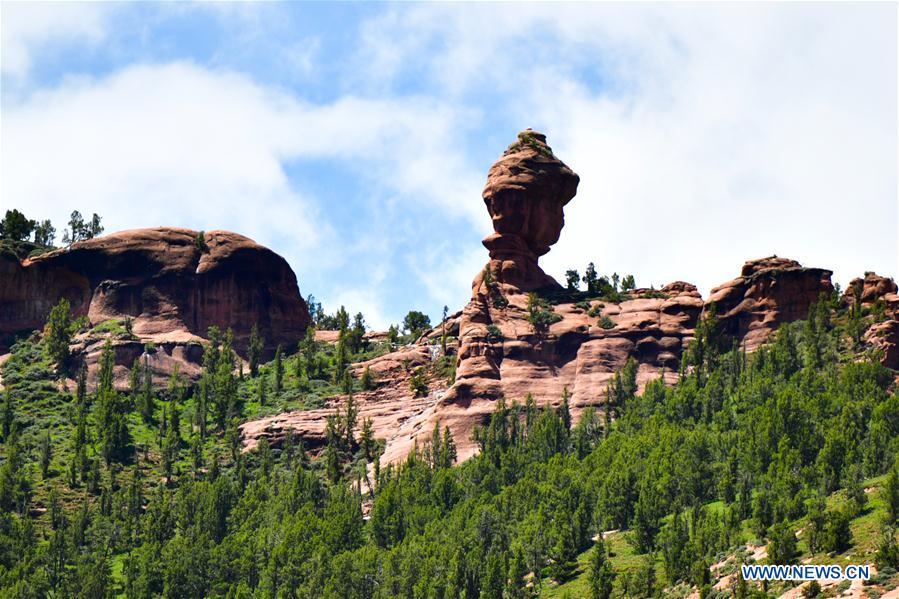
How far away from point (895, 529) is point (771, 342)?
5583cm

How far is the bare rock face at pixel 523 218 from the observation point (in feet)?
644

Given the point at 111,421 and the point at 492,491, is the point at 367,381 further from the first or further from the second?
the point at 492,491

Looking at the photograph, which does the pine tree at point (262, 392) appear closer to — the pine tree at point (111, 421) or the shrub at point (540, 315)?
the pine tree at point (111, 421)

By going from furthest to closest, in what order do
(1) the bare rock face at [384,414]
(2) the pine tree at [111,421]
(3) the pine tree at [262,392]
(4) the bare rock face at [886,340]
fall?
(3) the pine tree at [262,392], (1) the bare rock face at [384,414], (2) the pine tree at [111,421], (4) the bare rock face at [886,340]

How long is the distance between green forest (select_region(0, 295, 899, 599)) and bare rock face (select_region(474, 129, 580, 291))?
15.6 m

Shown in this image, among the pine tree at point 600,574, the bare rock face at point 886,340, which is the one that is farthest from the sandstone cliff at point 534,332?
the pine tree at point 600,574

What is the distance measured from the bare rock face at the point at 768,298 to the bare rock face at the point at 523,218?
2449 centimetres

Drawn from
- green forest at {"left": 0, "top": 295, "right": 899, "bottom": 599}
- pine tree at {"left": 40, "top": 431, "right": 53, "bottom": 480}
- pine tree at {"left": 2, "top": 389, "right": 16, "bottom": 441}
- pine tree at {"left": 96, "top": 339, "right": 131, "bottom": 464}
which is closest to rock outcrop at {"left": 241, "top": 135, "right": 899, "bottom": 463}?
green forest at {"left": 0, "top": 295, "right": 899, "bottom": 599}

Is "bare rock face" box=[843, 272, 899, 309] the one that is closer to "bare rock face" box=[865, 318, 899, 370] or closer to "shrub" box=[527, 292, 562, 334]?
"bare rock face" box=[865, 318, 899, 370]

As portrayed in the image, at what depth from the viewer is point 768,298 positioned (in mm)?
180000

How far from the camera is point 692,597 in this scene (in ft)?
392

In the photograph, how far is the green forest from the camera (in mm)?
129750

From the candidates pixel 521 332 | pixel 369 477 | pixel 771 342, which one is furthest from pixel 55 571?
pixel 771 342

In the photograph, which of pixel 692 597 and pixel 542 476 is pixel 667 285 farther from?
pixel 692 597
